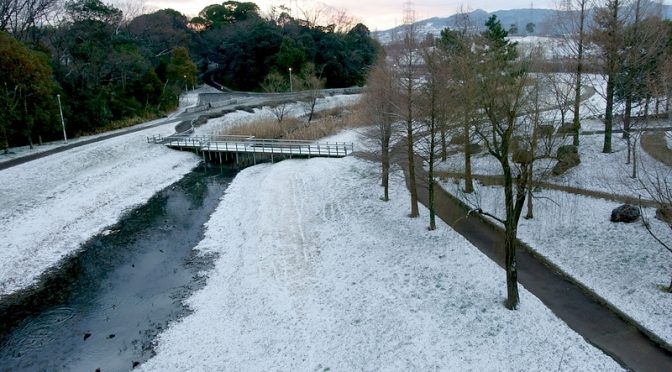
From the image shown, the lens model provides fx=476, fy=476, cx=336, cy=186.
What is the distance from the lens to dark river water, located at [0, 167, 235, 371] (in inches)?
534

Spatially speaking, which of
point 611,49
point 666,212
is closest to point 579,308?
point 666,212

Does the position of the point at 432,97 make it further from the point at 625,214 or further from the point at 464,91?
the point at 625,214

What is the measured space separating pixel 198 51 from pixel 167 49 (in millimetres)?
12379

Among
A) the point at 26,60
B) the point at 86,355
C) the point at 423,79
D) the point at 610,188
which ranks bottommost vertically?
the point at 86,355

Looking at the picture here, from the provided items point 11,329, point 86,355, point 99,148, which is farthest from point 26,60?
point 86,355

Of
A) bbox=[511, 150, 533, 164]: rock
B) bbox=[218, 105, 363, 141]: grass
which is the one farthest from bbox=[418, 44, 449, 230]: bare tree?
Result: bbox=[218, 105, 363, 141]: grass

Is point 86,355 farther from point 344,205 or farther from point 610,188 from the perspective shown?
point 610,188

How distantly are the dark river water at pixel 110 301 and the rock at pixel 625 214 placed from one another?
15.5 metres

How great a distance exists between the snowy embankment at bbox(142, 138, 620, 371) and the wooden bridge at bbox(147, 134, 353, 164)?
13203 millimetres

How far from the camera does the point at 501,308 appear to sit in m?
13.6

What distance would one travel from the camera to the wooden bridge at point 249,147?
119 feet

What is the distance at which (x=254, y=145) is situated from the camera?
38438mm

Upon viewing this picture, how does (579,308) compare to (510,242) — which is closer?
(510,242)

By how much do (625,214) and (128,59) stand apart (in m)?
48.0
